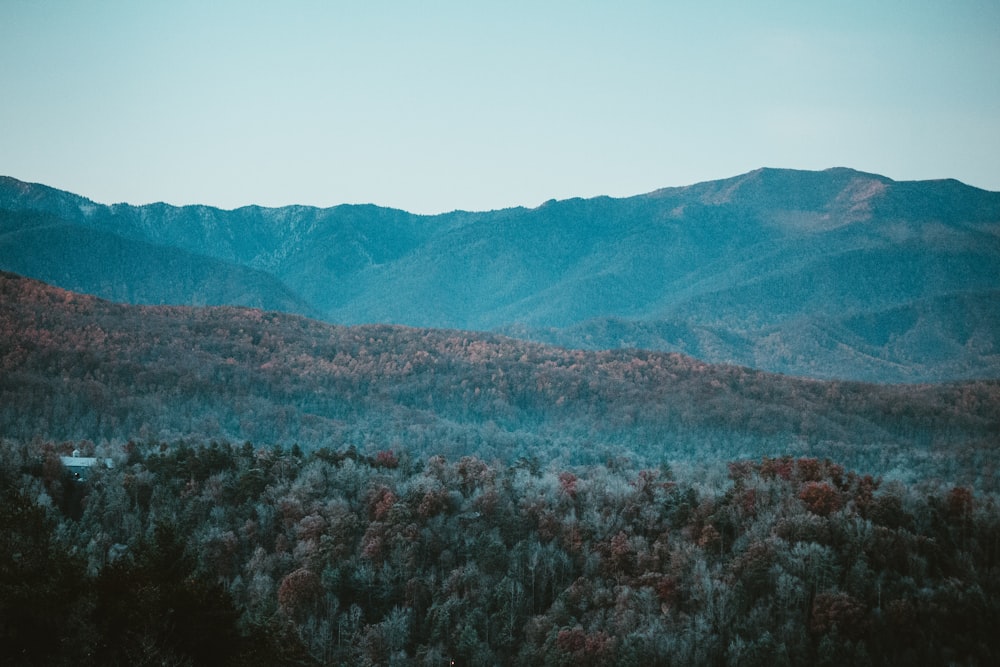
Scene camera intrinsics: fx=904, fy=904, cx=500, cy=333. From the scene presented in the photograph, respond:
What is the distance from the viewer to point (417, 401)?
570ft

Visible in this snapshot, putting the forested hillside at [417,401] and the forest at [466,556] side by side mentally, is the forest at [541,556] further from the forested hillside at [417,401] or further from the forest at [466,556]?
the forested hillside at [417,401]

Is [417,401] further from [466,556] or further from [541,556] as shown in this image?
[541,556]

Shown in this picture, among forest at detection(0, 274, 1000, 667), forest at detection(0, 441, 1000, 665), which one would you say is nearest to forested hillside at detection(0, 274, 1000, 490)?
forest at detection(0, 274, 1000, 667)

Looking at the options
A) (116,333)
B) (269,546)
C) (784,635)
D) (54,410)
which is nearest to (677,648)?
(784,635)

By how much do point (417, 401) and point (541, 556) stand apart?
107266 millimetres

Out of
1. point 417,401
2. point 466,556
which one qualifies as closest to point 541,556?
point 466,556

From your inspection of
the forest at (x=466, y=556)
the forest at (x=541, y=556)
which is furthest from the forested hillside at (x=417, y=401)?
the forest at (x=541, y=556)

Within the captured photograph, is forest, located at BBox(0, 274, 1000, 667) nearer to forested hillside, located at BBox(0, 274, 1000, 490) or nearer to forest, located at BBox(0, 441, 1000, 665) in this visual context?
forest, located at BBox(0, 441, 1000, 665)

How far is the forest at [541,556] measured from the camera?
53969mm

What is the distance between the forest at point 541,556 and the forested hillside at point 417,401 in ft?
130

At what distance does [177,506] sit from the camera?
75188 mm

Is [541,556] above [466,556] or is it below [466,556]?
above

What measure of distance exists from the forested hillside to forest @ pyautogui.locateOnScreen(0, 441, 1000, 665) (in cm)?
3973

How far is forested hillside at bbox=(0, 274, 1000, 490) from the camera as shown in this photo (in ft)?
414
